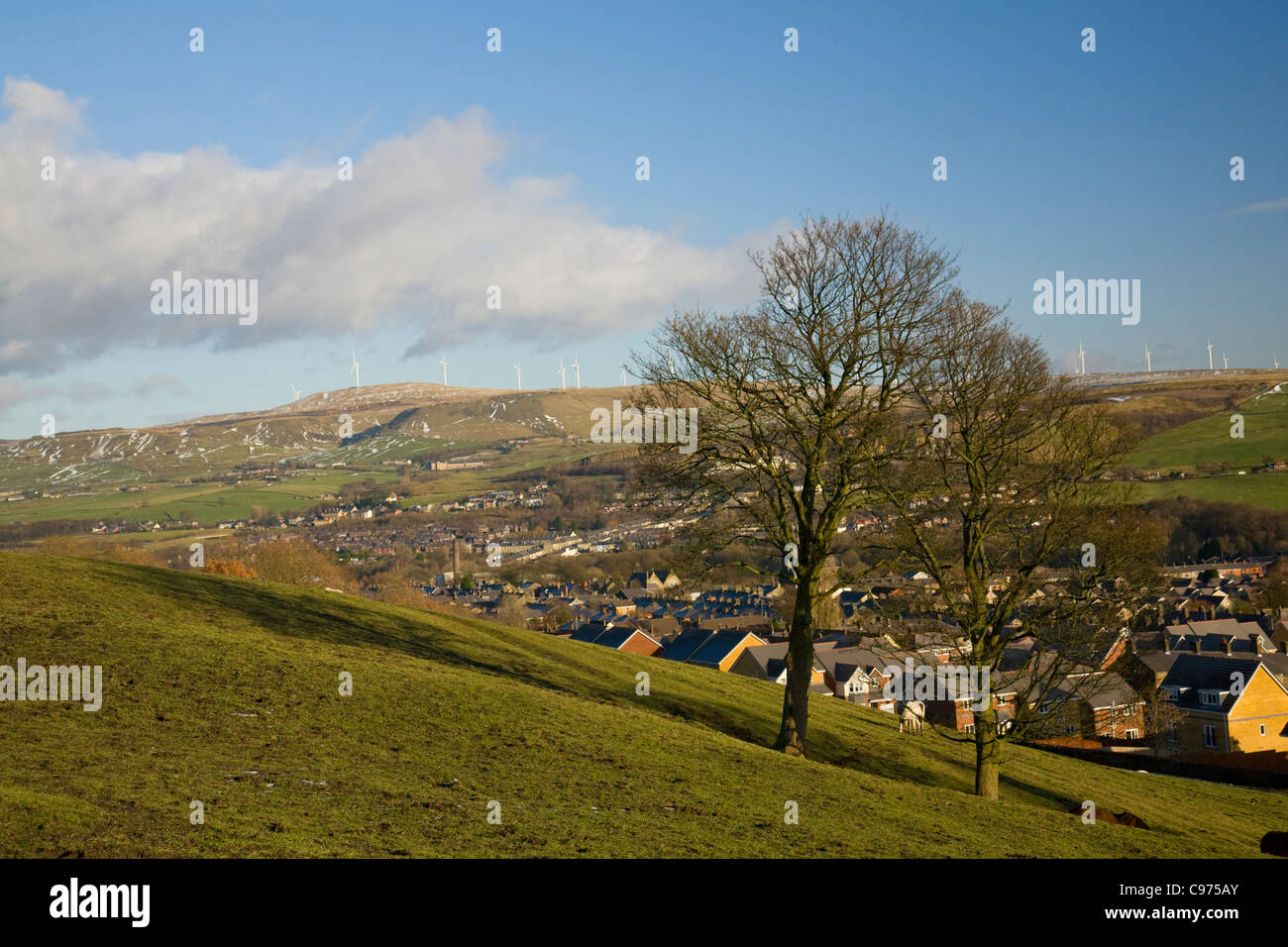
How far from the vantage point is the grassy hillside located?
1275 cm

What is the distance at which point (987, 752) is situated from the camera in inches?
1019

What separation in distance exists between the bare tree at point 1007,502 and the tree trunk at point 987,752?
0.12 feet

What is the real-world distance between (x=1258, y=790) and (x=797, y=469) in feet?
91.7

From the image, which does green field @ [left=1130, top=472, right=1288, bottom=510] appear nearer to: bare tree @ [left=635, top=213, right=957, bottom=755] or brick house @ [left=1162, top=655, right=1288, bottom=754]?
brick house @ [left=1162, top=655, right=1288, bottom=754]

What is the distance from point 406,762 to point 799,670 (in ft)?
37.2

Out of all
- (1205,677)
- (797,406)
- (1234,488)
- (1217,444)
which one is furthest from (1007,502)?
(1217,444)

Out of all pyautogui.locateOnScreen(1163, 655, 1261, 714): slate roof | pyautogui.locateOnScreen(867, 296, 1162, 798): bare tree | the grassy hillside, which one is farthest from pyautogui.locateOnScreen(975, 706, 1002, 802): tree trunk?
pyautogui.locateOnScreen(1163, 655, 1261, 714): slate roof

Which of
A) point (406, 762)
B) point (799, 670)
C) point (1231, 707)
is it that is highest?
point (799, 670)

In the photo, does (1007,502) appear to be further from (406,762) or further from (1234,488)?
(1234,488)

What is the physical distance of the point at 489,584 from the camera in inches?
5891

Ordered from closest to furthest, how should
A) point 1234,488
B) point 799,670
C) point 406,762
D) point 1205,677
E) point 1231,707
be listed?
point 406,762 → point 799,670 → point 1231,707 → point 1205,677 → point 1234,488

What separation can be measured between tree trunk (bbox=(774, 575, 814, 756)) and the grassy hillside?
1.36 m
